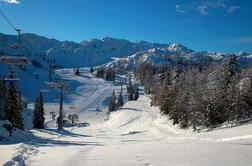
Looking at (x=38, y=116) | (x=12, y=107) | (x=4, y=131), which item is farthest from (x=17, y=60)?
(x=38, y=116)

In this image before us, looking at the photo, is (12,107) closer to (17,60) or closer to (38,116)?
(17,60)

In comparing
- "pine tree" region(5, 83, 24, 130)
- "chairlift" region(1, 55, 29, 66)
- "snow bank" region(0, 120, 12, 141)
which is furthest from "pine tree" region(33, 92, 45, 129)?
"chairlift" region(1, 55, 29, 66)

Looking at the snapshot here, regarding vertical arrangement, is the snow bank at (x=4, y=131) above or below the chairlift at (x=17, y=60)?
below

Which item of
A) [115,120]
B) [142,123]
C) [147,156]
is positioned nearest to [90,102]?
[115,120]

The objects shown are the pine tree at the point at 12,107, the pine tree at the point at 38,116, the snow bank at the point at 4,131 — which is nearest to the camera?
the snow bank at the point at 4,131

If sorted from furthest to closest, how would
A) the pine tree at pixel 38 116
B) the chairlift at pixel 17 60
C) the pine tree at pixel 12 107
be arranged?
the pine tree at pixel 38 116 < the pine tree at pixel 12 107 < the chairlift at pixel 17 60

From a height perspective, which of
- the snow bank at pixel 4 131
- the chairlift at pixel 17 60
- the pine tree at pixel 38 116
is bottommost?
the pine tree at pixel 38 116

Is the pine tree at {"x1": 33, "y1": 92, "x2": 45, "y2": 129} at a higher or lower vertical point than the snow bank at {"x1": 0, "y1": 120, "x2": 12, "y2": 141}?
lower

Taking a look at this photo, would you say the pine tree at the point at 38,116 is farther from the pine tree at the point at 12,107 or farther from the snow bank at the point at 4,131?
the snow bank at the point at 4,131

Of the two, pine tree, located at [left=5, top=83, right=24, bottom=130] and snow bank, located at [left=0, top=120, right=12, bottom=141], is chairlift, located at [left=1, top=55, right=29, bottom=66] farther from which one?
pine tree, located at [left=5, top=83, right=24, bottom=130]

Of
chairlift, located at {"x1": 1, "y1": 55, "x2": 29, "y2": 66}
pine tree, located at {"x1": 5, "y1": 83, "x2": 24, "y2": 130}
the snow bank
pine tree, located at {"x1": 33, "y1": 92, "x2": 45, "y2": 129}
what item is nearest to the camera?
the snow bank

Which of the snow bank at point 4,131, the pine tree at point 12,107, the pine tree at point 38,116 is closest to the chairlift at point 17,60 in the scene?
the snow bank at point 4,131

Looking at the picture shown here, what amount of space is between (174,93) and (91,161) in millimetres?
58785

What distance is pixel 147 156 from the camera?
582 inches
